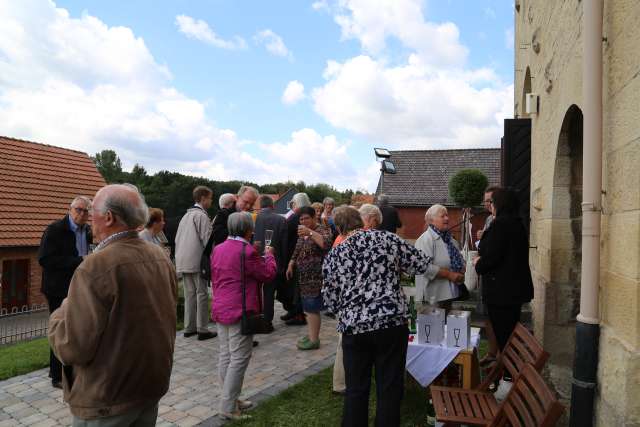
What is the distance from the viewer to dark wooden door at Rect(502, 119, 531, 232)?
6.73 m

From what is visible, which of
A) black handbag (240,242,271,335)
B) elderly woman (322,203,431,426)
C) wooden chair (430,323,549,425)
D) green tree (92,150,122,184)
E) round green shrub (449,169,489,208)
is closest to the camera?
wooden chair (430,323,549,425)

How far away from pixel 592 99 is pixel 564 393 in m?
3.00

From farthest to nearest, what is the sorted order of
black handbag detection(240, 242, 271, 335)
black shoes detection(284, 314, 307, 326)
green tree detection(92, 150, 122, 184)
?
green tree detection(92, 150, 122, 184), black shoes detection(284, 314, 307, 326), black handbag detection(240, 242, 271, 335)

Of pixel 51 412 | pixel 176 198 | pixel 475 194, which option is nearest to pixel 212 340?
pixel 51 412

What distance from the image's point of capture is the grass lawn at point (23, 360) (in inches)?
197

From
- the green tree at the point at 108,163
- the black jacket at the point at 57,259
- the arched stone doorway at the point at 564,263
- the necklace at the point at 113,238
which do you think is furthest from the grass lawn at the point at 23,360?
the green tree at the point at 108,163

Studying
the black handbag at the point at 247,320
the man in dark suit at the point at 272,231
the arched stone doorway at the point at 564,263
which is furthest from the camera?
the man in dark suit at the point at 272,231

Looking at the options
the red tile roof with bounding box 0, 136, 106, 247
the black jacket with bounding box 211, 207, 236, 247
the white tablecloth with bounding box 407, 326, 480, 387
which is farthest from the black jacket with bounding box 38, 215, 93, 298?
the red tile roof with bounding box 0, 136, 106, 247

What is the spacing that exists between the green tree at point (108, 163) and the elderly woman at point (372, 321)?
7180cm

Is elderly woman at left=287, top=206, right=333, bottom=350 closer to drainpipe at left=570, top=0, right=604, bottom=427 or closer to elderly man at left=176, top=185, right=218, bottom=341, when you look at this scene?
elderly man at left=176, top=185, right=218, bottom=341

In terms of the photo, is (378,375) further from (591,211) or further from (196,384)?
(196,384)

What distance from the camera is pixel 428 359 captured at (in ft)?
12.2

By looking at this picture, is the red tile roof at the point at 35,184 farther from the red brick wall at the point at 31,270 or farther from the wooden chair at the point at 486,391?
the wooden chair at the point at 486,391

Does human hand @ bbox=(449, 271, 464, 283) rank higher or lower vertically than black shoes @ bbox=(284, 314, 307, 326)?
higher
